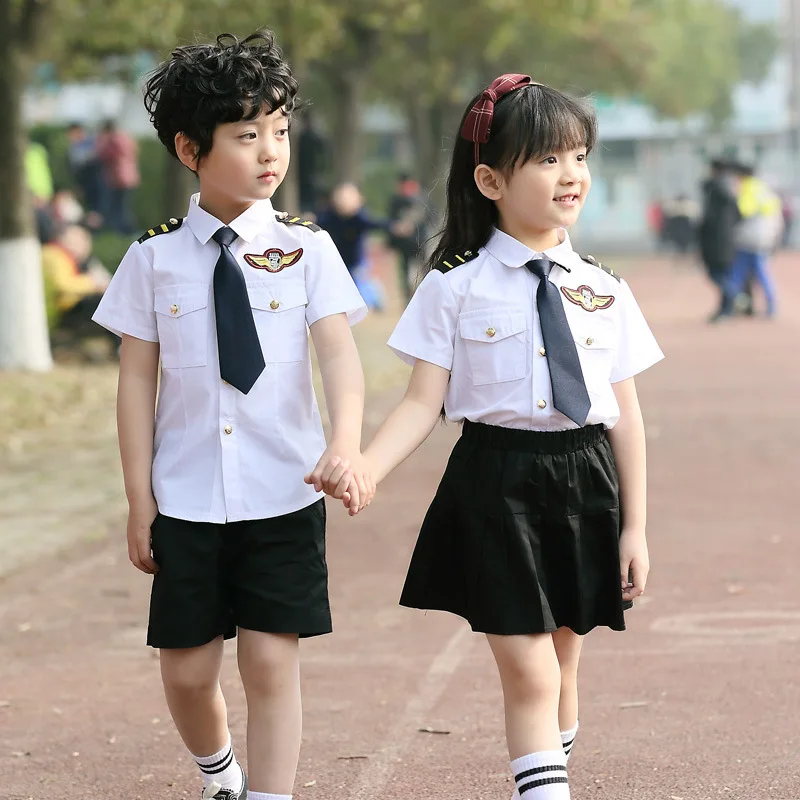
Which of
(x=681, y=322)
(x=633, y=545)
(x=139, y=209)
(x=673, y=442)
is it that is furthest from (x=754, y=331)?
(x=139, y=209)

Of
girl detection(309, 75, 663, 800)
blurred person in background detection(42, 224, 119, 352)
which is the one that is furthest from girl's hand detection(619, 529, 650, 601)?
blurred person in background detection(42, 224, 119, 352)

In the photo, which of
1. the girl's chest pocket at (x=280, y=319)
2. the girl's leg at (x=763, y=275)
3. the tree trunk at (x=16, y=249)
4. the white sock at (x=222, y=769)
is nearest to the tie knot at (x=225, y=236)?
the girl's chest pocket at (x=280, y=319)

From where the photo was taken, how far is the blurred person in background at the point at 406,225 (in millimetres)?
19484

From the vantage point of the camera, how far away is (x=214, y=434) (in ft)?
11.0

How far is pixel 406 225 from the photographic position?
1967 centimetres

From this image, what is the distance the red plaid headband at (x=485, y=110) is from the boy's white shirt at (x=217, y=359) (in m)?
0.41

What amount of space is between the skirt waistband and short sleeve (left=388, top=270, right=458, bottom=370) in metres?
0.16

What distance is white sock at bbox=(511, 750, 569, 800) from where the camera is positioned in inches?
124

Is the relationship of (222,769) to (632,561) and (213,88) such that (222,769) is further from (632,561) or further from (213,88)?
(213,88)

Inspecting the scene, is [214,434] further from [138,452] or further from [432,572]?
[432,572]

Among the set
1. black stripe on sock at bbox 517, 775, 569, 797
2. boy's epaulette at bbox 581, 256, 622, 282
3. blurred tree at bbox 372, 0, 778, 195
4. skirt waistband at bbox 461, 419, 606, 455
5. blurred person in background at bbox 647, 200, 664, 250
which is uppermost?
blurred tree at bbox 372, 0, 778, 195

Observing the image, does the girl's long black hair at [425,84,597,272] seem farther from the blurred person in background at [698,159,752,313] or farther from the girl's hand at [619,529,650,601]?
the blurred person in background at [698,159,752,313]

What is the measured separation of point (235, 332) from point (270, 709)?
0.81 m

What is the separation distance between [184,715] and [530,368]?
43.2 inches
